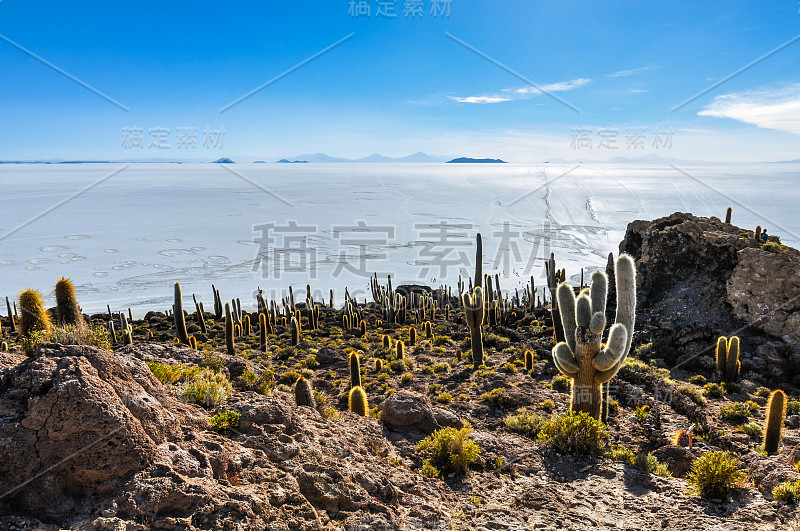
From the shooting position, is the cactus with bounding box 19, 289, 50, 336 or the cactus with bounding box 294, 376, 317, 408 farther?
the cactus with bounding box 19, 289, 50, 336

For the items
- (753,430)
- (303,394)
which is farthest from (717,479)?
(303,394)

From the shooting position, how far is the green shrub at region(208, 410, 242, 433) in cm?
469

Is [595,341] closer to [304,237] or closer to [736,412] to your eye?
[736,412]

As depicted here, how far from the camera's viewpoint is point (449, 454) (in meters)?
6.27

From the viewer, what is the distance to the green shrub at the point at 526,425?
870 cm

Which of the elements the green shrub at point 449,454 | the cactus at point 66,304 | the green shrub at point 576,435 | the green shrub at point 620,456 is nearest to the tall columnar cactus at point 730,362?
the green shrub at point 620,456

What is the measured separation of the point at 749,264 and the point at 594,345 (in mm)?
13317

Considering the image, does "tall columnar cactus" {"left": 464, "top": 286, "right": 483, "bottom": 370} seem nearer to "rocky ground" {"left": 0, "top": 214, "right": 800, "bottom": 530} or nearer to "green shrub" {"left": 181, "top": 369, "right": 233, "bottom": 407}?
"rocky ground" {"left": 0, "top": 214, "right": 800, "bottom": 530}

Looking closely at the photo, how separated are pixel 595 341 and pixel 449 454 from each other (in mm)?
3745

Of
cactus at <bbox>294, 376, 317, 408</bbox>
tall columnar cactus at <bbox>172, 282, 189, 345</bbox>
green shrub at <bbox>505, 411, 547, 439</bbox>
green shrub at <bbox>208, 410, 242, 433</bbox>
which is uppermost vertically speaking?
green shrub at <bbox>208, 410, 242, 433</bbox>

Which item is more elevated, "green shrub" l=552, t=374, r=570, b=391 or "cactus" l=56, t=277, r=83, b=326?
"cactus" l=56, t=277, r=83, b=326

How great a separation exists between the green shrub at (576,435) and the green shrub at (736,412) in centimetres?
559

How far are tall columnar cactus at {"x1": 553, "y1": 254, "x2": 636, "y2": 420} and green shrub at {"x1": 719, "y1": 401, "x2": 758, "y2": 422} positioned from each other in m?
4.61

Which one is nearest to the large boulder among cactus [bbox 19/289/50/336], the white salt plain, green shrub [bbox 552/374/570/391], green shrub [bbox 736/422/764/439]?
green shrub [bbox 552/374/570/391]
